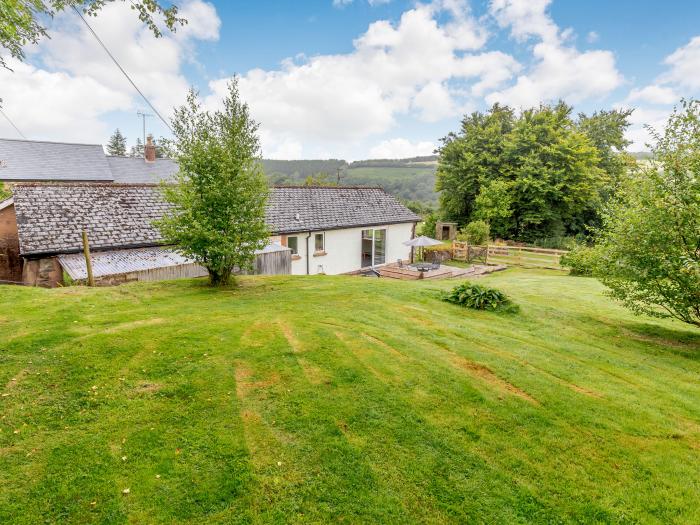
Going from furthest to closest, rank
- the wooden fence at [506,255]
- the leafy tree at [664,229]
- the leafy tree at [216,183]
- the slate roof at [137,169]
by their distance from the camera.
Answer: the slate roof at [137,169] → the wooden fence at [506,255] → the leafy tree at [216,183] → the leafy tree at [664,229]

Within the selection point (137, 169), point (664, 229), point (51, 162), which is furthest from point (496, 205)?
point (51, 162)

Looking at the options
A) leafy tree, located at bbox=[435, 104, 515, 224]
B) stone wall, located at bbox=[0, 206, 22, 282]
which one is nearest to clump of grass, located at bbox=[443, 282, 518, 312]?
stone wall, located at bbox=[0, 206, 22, 282]

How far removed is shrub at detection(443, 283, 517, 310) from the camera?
33.7 ft

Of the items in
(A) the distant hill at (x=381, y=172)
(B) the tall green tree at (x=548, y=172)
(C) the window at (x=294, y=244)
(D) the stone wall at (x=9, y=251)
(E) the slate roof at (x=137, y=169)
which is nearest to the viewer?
(D) the stone wall at (x=9, y=251)

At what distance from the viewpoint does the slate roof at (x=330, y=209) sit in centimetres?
1852

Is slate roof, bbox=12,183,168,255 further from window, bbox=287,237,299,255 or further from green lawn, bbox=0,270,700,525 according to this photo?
window, bbox=287,237,299,255

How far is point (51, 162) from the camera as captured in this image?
3092cm

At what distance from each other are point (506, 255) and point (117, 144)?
88.8m

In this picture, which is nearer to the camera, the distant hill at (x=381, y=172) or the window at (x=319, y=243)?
the window at (x=319, y=243)

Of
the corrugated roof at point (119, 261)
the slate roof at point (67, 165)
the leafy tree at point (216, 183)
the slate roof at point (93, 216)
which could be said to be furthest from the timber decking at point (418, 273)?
the slate roof at point (67, 165)

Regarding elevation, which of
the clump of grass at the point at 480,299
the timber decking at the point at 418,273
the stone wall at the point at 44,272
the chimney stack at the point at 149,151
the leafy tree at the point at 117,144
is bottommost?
the timber decking at the point at 418,273

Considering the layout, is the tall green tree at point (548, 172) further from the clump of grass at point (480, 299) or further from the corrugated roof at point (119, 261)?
the corrugated roof at point (119, 261)

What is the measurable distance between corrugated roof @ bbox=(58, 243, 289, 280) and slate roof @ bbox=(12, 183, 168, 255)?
0.26 metres

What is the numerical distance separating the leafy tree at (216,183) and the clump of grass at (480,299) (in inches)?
241
